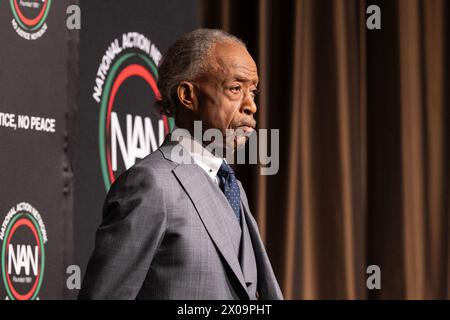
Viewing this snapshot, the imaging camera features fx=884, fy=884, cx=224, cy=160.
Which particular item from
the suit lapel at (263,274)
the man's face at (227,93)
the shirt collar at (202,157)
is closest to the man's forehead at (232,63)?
the man's face at (227,93)

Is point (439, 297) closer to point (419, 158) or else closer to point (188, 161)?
point (419, 158)

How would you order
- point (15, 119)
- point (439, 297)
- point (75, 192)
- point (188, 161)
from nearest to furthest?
1. point (188, 161)
2. point (15, 119)
3. point (75, 192)
4. point (439, 297)

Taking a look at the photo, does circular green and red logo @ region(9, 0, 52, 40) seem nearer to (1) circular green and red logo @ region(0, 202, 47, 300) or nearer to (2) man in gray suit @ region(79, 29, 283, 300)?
(1) circular green and red logo @ region(0, 202, 47, 300)

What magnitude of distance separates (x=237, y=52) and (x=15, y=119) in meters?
0.65

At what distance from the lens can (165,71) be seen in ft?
5.85

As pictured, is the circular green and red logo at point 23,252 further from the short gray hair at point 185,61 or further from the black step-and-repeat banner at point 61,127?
the short gray hair at point 185,61

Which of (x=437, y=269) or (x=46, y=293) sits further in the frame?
(x=437, y=269)

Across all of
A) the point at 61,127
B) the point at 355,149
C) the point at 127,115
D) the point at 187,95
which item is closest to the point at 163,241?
the point at 187,95

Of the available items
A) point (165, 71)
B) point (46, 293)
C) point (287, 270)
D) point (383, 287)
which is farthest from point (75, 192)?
point (383, 287)

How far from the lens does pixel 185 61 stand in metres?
1.75

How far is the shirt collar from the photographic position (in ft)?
5.59

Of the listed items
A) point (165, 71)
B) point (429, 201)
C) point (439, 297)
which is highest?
point (165, 71)

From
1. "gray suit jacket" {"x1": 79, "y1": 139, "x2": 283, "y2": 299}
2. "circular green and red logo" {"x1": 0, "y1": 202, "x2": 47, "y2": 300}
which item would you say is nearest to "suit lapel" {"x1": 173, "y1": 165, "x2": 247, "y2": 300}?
"gray suit jacket" {"x1": 79, "y1": 139, "x2": 283, "y2": 299}

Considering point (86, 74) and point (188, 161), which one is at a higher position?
point (86, 74)
